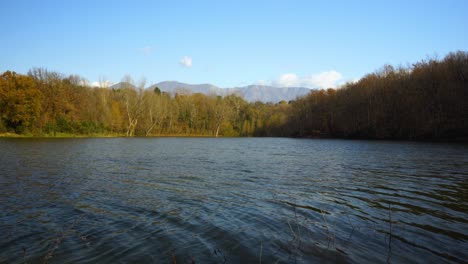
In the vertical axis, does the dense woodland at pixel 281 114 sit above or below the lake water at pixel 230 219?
above

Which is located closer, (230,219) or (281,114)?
(230,219)

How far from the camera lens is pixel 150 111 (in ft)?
300

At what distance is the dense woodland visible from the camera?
5941 centimetres

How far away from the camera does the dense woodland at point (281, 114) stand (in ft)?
195

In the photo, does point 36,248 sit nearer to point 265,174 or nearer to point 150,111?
point 265,174

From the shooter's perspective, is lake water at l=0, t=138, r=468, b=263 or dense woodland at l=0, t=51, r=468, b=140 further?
dense woodland at l=0, t=51, r=468, b=140

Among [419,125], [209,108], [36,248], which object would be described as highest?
[209,108]

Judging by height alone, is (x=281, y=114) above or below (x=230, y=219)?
above

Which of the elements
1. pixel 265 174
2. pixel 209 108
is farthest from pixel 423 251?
pixel 209 108

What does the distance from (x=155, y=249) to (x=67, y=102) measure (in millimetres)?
74137

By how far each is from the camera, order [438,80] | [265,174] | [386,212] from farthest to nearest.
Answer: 1. [438,80]
2. [265,174]
3. [386,212]

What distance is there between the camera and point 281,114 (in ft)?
399

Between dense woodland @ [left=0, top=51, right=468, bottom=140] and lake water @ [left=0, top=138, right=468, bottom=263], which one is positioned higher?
dense woodland @ [left=0, top=51, right=468, bottom=140]

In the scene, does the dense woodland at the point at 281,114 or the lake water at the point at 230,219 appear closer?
the lake water at the point at 230,219
